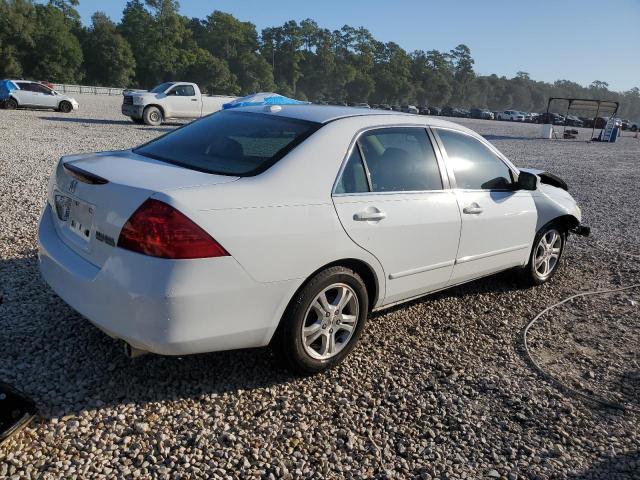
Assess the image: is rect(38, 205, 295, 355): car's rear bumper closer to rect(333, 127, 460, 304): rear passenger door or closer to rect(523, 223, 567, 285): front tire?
rect(333, 127, 460, 304): rear passenger door

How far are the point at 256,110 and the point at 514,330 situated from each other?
2663mm

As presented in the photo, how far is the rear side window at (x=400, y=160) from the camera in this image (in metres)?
3.59

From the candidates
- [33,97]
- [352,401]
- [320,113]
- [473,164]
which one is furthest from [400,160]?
[33,97]

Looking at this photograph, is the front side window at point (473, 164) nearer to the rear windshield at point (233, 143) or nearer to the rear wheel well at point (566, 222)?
the rear wheel well at point (566, 222)

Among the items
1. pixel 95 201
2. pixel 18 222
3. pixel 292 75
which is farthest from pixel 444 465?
pixel 292 75

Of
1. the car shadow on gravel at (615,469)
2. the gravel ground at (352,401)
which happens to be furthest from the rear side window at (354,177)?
the car shadow on gravel at (615,469)

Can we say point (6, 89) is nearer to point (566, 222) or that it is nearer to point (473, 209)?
point (566, 222)

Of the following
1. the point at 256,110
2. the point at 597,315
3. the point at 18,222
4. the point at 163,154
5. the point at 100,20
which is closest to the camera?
the point at 163,154

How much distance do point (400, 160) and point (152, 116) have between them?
19.6 metres

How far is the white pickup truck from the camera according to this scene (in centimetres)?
2120

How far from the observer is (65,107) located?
26.0 meters

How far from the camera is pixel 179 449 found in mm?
2635

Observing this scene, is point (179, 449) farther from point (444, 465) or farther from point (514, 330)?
point (514, 330)

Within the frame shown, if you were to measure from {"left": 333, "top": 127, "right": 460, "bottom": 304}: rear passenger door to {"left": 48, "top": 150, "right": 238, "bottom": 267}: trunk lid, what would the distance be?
2.73ft
